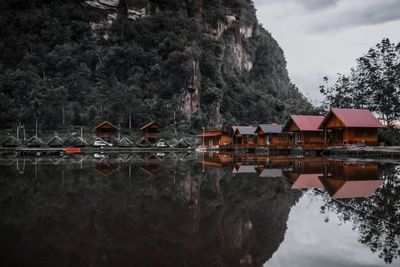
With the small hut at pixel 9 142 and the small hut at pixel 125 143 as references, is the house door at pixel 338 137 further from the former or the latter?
the small hut at pixel 9 142

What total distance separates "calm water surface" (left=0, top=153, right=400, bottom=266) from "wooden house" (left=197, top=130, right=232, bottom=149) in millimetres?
52451

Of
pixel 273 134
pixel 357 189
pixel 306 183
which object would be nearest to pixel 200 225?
pixel 357 189

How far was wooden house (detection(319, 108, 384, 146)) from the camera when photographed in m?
39.6

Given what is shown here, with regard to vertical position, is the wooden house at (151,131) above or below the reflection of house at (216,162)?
above

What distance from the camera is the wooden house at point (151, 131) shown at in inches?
2389

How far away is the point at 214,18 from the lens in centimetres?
10244

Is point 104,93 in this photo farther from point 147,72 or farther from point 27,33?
point 27,33

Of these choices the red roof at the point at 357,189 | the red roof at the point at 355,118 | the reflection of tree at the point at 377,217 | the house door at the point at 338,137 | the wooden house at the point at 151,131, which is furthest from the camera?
the wooden house at the point at 151,131

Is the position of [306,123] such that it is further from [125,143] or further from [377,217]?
[377,217]

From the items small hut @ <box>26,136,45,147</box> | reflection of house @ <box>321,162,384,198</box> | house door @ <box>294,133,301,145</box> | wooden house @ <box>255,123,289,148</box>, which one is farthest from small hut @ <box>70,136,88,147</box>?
reflection of house @ <box>321,162,384,198</box>

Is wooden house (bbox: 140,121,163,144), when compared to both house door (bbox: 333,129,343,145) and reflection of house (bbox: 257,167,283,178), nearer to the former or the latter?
house door (bbox: 333,129,343,145)

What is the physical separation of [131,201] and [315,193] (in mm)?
5450

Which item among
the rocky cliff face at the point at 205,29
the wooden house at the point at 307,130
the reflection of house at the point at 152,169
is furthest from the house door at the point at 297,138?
the rocky cliff face at the point at 205,29

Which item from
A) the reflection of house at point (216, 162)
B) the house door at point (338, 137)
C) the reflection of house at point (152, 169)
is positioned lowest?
the reflection of house at point (216, 162)
